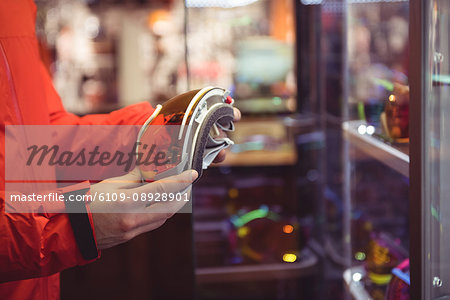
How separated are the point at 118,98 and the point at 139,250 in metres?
2.48

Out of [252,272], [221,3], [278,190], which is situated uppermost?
[221,3]

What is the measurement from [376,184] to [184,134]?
1269 millimetres

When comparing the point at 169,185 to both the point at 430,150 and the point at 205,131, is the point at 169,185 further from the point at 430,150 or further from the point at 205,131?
the point at 430,150

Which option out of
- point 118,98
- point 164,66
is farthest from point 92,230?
point 118,98

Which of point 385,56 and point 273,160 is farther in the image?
point 385,56

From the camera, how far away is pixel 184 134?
0.93 metres

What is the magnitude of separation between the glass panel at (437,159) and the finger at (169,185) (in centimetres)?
39

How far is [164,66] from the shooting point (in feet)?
14.9

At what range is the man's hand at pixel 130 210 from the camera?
34.2 inches

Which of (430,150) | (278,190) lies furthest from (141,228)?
(278,190)

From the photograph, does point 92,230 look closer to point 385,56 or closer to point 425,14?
point 425,14

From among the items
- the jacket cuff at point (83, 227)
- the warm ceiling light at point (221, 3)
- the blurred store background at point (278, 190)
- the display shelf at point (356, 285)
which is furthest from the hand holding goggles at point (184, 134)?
the warm ceiling light at point (221, 3)

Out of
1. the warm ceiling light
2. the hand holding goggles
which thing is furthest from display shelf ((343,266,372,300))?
the warm ceiling light

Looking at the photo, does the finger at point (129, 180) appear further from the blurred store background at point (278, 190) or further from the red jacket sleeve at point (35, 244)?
the blurred store background at point (278, 190)
